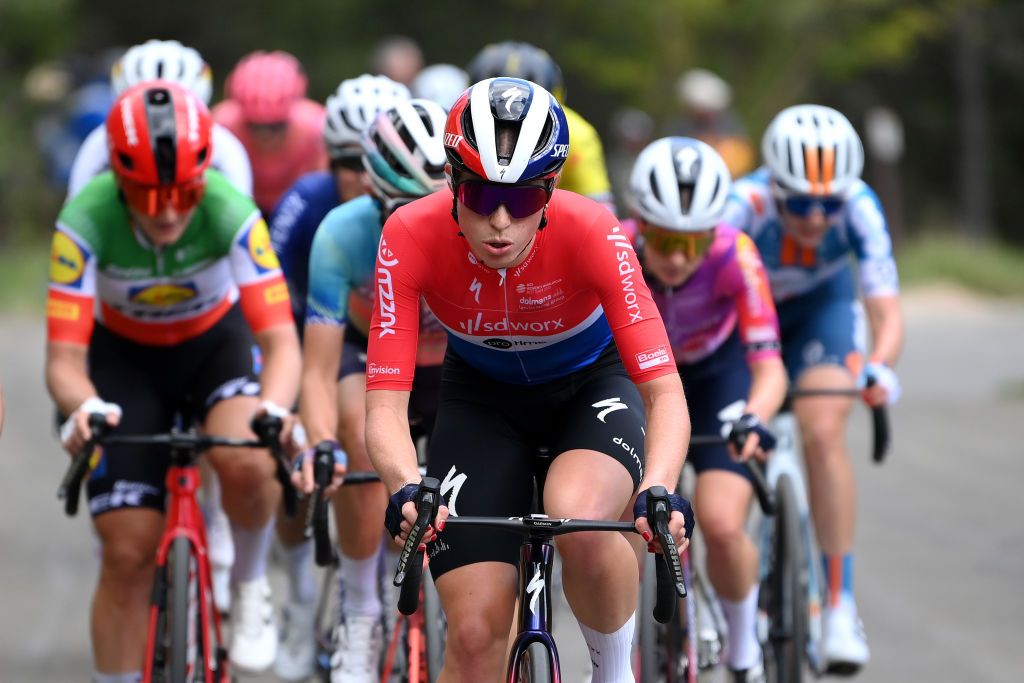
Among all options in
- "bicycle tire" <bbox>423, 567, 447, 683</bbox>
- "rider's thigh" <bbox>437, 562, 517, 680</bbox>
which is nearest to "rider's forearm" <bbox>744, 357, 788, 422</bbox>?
Result: "bicycle tire" <bbox>423, 567, 447, 683</bbox>

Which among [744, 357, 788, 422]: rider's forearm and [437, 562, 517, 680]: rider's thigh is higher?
[744, 357, 788, 422]: rider's forearm

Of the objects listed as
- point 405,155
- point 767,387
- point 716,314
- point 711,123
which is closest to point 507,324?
point 405,155

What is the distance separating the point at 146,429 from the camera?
612 centimetres

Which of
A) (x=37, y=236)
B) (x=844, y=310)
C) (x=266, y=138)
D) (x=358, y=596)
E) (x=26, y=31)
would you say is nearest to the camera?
(x=358, y=596)

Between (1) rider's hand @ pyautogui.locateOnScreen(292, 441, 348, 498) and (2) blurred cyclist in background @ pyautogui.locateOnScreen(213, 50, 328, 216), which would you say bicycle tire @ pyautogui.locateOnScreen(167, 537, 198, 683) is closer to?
(1) rider's hand @ pyautogui.locateOnScreen(292, 441, 348, 498)

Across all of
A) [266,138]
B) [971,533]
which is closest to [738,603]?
[266,138]

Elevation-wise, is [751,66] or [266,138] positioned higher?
[751,66]

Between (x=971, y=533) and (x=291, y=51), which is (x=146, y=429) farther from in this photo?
(x=291, y=51)

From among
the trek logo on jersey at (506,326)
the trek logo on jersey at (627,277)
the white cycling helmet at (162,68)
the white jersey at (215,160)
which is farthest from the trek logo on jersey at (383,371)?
the white cycling helmet at (162,68)

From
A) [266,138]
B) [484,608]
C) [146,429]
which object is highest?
[266,138]

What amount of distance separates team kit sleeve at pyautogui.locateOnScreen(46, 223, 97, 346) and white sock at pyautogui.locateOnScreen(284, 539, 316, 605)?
1616 mm

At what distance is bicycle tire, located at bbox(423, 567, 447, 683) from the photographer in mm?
5609

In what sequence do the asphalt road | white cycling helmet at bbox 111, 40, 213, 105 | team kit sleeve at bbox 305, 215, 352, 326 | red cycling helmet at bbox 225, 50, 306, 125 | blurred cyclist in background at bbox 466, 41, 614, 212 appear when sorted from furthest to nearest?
1. red cycling helmet at bbox 225, 50, 306, 125
2. white cycling helmet at bbox 111, 40, 213, 105
3. the asphalt road
4. blurred cyclist in background at bbox 466, 41, 614, 212
5. team kit sleeve at bbox 305, 215, 352, 326

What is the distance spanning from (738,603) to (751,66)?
706 inches
